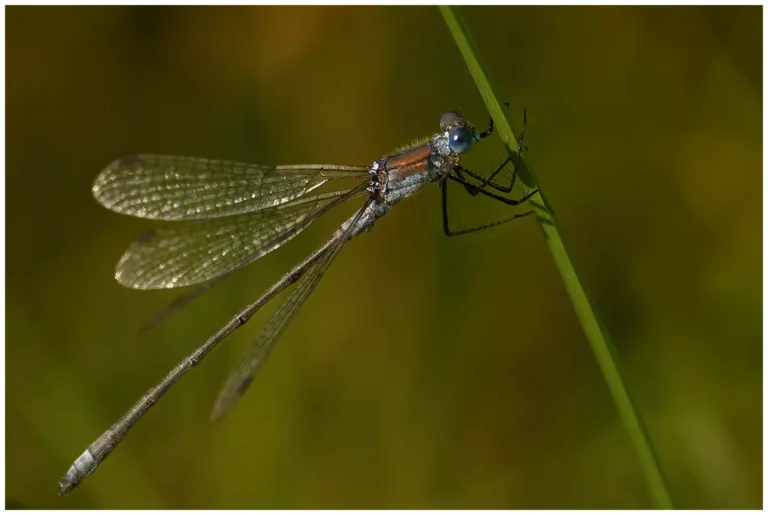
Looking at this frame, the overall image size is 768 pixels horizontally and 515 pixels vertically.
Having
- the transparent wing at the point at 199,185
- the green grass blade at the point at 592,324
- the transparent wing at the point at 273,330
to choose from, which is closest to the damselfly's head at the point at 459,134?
A: the transparent wing at the point at 199,185

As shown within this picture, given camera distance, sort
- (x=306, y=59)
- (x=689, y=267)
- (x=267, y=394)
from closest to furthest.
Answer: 1. (x=689, y=267)
2. (x=267, y=394)
3. (x=306, y=59)

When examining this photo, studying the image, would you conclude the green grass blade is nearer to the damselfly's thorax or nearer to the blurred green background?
the damselfly's thorax

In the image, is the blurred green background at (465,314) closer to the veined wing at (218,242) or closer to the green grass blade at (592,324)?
the veined wing at (218,242)

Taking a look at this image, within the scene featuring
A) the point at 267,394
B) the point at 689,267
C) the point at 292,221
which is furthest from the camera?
the point at 267,394

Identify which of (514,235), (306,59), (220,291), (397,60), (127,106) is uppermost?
(127,106)

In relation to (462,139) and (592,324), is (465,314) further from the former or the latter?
(592,324)

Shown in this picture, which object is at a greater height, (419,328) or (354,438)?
(419,328)

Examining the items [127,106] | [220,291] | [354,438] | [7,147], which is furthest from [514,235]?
[7,147]

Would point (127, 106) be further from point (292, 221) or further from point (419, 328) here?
point (419, 328)
